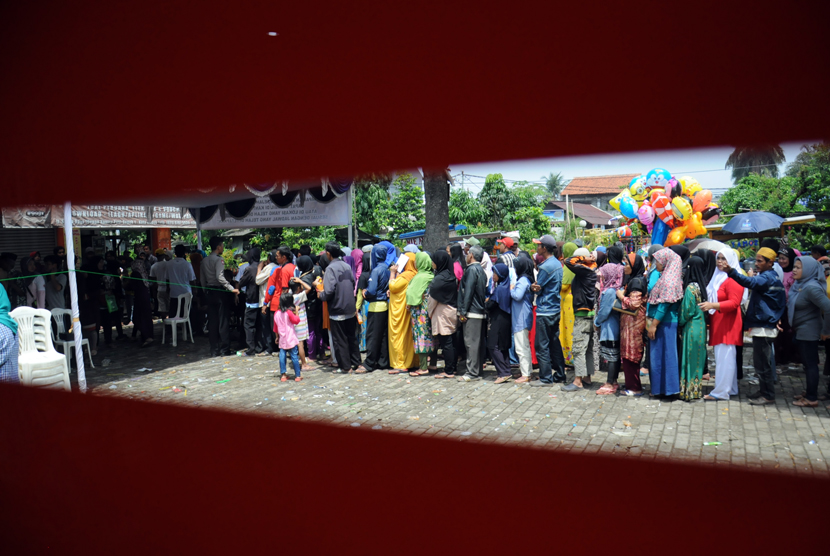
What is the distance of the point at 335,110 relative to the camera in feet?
7.85

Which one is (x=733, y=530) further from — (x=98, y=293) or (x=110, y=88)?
(x=98, y=293)

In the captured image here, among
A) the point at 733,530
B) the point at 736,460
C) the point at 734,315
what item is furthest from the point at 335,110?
the point at 734,315

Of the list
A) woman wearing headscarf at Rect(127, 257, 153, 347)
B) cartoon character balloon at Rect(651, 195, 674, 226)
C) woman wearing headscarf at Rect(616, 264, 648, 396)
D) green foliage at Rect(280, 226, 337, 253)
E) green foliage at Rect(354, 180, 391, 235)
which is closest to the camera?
cartoon character balloon at Rect(651, 195, 674, 226)

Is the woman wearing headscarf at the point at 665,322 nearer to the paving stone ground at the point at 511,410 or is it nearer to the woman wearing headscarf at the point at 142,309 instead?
the paving stone ground at the point at 511,410

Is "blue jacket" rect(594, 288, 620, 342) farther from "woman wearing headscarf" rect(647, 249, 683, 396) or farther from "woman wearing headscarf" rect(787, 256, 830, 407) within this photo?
"woman wearing headscarf" rect(787, 256, 830, 407)

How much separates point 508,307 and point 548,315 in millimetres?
378

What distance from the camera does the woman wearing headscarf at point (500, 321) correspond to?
462cm

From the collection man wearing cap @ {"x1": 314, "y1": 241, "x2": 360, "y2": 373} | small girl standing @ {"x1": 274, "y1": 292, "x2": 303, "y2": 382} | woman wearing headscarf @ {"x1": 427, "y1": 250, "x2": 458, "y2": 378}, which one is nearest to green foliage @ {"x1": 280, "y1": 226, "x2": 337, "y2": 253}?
man wearing cap @ {"x1": 314, "y1": 241, "x2": 360, "y2": 373}

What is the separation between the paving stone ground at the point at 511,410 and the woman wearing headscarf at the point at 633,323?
7.4 inches

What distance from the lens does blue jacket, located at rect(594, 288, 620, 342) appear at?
162 inches

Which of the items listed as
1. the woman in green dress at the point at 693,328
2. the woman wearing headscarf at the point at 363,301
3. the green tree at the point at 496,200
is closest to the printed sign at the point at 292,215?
the woman wearing headscarf at the point at 363,301

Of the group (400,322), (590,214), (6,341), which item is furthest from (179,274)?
(590,214)

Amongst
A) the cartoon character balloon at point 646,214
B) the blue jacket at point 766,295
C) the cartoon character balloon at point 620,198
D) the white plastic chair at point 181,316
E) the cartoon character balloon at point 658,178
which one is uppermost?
the cartoon character balloon at point 658,178

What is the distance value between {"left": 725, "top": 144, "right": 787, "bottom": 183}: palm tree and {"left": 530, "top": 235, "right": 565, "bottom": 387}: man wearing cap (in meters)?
2.56
